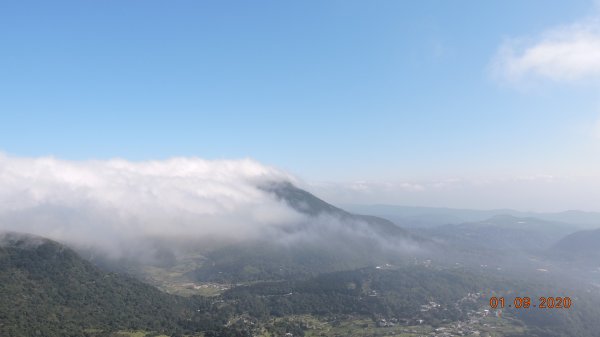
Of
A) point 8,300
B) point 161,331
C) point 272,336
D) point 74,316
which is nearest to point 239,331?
point 272,336

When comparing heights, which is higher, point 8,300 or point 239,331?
point 8,300

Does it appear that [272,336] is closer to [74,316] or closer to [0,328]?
[74,316]

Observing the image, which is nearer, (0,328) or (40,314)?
(0,328)

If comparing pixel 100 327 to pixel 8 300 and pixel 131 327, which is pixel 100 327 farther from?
pixel 8 300

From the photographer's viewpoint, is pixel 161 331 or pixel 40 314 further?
pixel 161 331

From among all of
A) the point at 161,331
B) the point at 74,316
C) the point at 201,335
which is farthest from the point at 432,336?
the point at 74,316

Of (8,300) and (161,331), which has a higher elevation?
(8,300)

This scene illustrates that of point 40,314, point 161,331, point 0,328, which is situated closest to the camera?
point 0,328

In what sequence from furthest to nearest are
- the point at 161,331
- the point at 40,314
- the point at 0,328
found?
1. the point at 161,331
2. the point at 40,314
3. the point at 0,328

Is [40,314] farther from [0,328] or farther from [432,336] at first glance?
[432,336]
